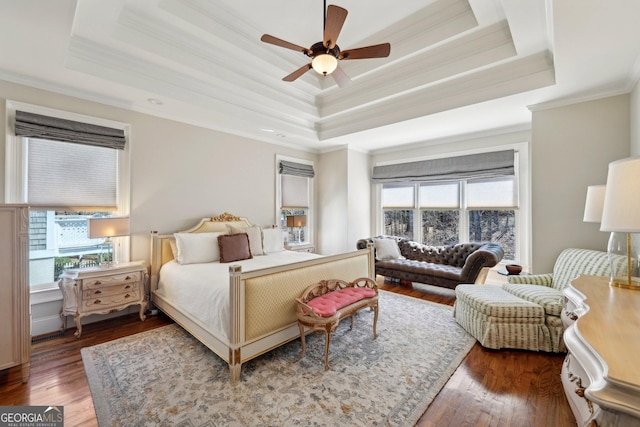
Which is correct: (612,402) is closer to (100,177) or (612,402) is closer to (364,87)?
(364,87)

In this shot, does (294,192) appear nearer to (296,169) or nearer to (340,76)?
(296,169)

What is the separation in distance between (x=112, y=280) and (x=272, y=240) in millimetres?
2120

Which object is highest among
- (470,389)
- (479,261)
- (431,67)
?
(431,67)

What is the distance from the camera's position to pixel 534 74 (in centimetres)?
285

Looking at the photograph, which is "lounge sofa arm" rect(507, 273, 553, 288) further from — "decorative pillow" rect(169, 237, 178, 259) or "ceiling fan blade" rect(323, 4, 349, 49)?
"decorative pillow" rect(169, 237, 178, 259)

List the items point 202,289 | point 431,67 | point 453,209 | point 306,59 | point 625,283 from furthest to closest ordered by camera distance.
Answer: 1. point 453,209
2. point 306,59
3. point 431,67
4. point 202,289
5. point 625,283

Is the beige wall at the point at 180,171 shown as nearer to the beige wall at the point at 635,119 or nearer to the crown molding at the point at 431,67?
the crown molding at the point at 431,67

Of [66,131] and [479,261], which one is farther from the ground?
[66,131]

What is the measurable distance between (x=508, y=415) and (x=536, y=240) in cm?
232

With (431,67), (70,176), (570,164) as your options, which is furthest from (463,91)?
(70,176)

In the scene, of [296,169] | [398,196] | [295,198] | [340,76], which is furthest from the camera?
[398,196]

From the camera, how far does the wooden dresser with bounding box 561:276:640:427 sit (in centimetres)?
80

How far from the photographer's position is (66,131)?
290 cm

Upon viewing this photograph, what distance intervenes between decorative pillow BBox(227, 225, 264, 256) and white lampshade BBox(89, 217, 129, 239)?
131 cm
